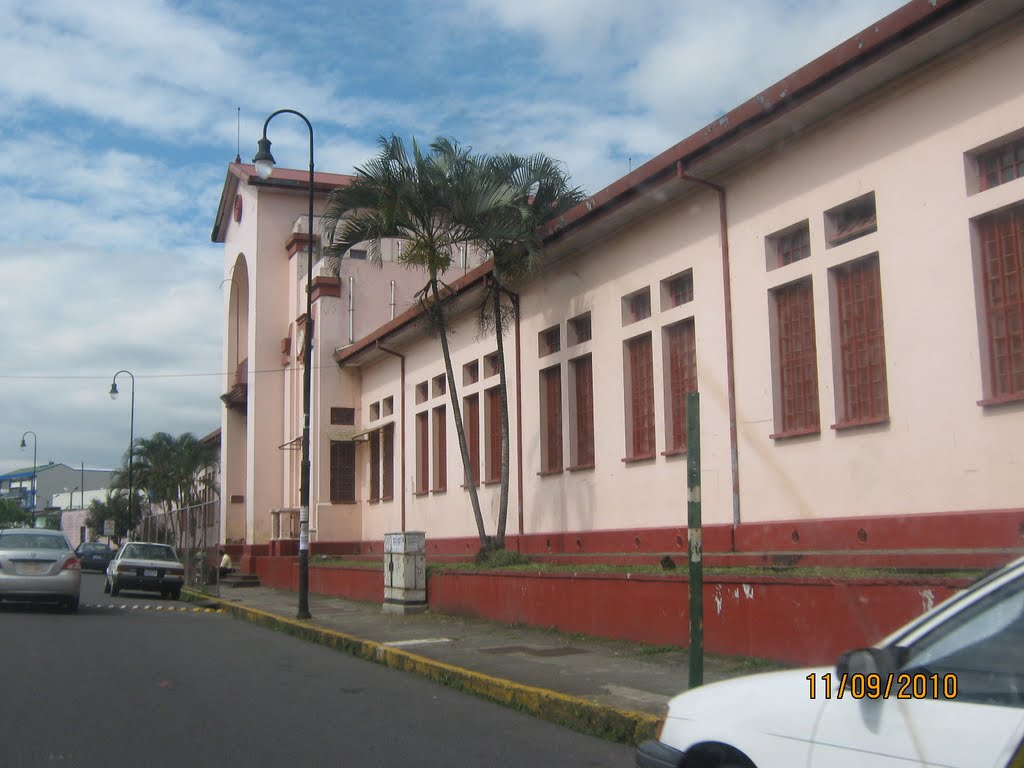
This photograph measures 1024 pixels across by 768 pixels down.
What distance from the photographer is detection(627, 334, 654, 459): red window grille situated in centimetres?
1662

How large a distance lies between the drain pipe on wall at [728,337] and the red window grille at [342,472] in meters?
19.3

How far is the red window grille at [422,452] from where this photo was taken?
26281mm

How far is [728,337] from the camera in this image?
1435 centimetres

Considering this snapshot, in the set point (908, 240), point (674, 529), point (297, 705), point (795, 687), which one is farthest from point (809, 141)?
point (795, 687)

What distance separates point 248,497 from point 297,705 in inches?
1047

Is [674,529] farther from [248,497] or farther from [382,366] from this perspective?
[248,497]

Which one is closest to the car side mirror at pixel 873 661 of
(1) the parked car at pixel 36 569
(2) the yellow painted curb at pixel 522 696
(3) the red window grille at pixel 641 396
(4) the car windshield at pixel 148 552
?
(2) the yellow painted curb at pixel 522 696

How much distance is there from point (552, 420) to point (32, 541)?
10.1m

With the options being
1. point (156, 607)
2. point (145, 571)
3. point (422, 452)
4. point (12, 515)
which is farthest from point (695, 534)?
point (12, 515)

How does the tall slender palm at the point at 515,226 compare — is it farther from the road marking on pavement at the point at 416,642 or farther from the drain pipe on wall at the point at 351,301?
the drain pipe on wall at the point at 351,301

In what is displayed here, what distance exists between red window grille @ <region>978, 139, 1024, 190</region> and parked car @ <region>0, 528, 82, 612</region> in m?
16.7

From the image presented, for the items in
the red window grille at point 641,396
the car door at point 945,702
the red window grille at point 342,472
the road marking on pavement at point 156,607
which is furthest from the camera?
the red window grille at point 342,472

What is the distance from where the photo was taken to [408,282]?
33.2 meters

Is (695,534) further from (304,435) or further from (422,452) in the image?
(422,452)
